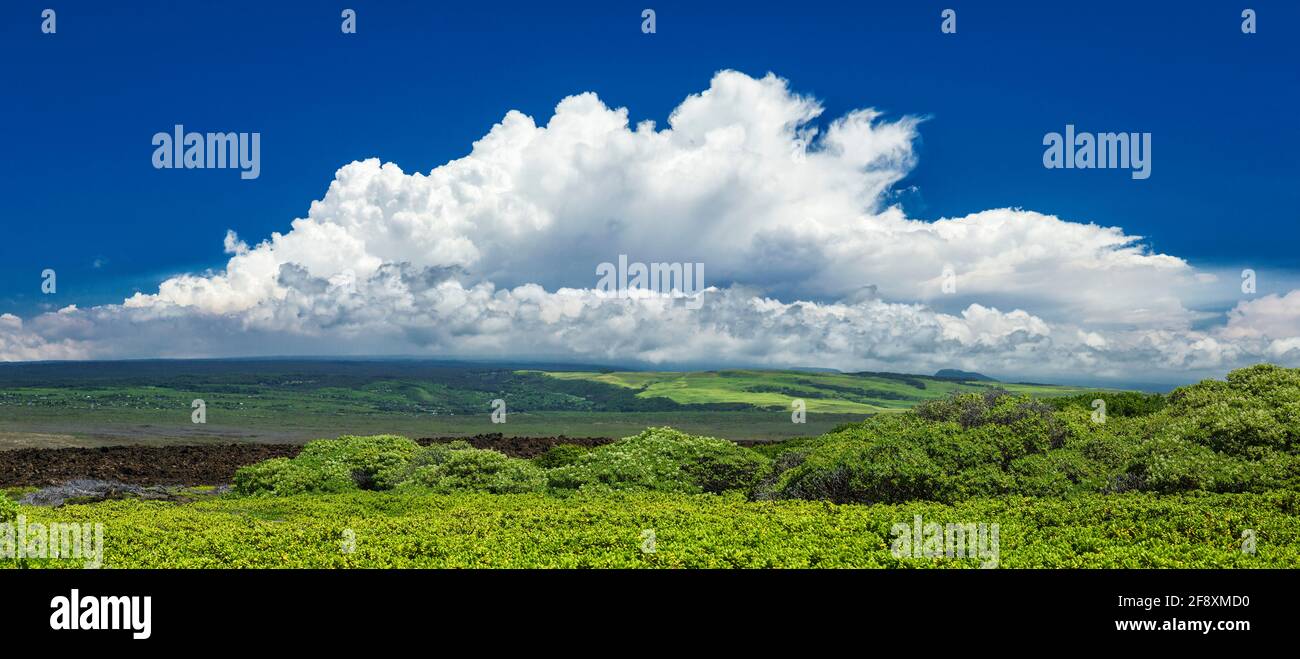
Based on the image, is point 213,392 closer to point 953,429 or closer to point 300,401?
point 300,401

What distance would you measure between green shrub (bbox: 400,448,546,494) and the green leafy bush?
87 centimetres

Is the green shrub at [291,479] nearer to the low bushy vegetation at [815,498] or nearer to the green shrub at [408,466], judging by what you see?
the low bushy vegetation at [815,498]

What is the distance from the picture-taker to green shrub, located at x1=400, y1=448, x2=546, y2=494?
25.3 metres

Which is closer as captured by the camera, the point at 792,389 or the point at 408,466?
the point at 408,466

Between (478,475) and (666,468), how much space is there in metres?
5.92

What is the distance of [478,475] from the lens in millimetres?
25969

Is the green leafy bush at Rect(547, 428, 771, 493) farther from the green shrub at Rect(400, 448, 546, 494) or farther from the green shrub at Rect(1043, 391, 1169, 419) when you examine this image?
the green shrub at Rect(1043, 391, 1169, 419)

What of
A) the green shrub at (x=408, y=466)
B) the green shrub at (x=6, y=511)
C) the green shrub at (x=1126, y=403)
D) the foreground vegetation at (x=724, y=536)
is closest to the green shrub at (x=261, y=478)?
the green shrub at (x=408, y=466)

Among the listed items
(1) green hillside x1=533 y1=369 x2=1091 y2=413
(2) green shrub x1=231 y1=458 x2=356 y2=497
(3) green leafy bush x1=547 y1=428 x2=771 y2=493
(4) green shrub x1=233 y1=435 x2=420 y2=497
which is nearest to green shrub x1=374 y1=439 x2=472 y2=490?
(4) green shrub x1=233 y1=435 x2=420 y2=497

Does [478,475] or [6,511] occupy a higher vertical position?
[6,511]

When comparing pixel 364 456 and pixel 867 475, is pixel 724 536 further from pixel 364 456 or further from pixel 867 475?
pixel 364 456

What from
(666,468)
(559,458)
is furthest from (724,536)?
(559,458)
